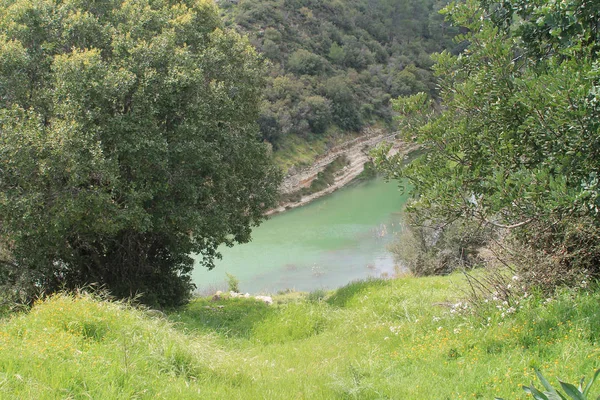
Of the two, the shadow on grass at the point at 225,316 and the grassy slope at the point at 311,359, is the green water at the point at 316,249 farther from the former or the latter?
the grassy slope at the point at 311,359

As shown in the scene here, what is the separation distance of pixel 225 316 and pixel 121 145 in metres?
4.28

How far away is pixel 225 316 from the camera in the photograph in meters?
11.4

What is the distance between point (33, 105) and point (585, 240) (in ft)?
36.6

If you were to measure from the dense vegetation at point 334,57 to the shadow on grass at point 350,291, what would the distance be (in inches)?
1146

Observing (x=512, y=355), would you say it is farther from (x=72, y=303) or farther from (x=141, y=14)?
(x=141, y=14)

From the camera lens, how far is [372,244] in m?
28.9

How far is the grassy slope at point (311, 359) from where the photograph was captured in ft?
14.0

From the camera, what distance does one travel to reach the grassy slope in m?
4.27

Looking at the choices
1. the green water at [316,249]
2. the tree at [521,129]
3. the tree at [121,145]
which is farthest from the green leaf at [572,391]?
the green water at [316,249]

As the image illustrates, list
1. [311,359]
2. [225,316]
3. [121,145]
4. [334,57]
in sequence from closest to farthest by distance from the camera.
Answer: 1. [311,359]
2. [121,145]
3. [225,316]
4. [334,57]

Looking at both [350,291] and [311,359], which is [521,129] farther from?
[350,291]

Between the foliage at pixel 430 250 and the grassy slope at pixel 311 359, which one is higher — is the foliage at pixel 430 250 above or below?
below

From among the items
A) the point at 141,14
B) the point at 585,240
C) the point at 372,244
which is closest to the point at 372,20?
the point at 372,244

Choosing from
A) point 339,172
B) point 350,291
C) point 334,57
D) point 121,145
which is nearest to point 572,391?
point 350,291
